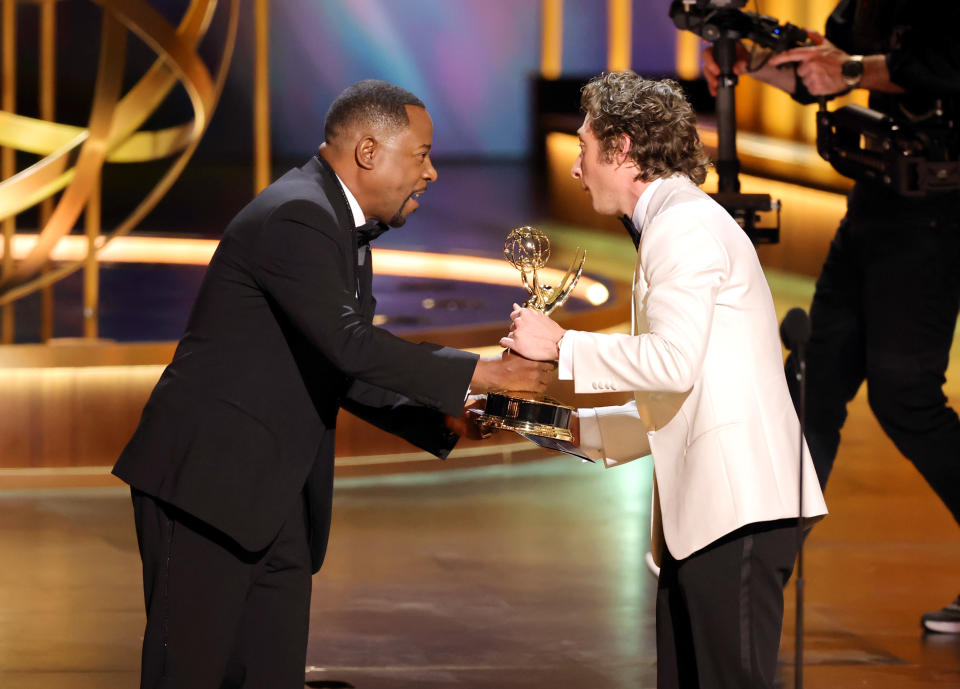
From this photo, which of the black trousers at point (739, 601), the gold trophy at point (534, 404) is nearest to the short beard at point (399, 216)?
the gold trophy at point (534, 404)

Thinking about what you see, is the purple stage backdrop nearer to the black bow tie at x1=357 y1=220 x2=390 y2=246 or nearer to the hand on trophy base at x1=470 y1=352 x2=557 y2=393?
the black bow tie at x1=357 y1=220 x2=390 y2=246

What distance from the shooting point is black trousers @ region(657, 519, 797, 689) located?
2457 millimetres

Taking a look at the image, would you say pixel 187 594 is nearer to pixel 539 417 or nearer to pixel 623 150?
pixel 539 417

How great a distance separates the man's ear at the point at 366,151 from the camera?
262 centimetres

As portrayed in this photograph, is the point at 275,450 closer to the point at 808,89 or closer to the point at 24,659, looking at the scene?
the point at 24,659

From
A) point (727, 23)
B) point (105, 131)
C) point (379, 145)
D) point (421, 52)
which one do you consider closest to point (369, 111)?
point (379, 145)

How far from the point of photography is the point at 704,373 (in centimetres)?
243

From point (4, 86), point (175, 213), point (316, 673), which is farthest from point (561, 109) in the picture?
point (316, 673)

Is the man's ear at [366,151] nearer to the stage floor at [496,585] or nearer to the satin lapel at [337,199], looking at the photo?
the satin lapel at [337,199]

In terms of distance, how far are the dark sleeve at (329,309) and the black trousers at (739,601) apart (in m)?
0.52

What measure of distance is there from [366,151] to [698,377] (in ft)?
2.37

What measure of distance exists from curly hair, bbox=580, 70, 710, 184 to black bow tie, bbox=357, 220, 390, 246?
1.46 ft

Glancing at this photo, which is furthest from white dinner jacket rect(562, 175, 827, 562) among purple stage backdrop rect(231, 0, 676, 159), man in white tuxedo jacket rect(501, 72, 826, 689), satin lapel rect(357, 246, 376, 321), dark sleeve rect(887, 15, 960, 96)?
purple stage backdrop rect(231, 0, 676, 159)

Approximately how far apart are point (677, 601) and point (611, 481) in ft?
8.98
